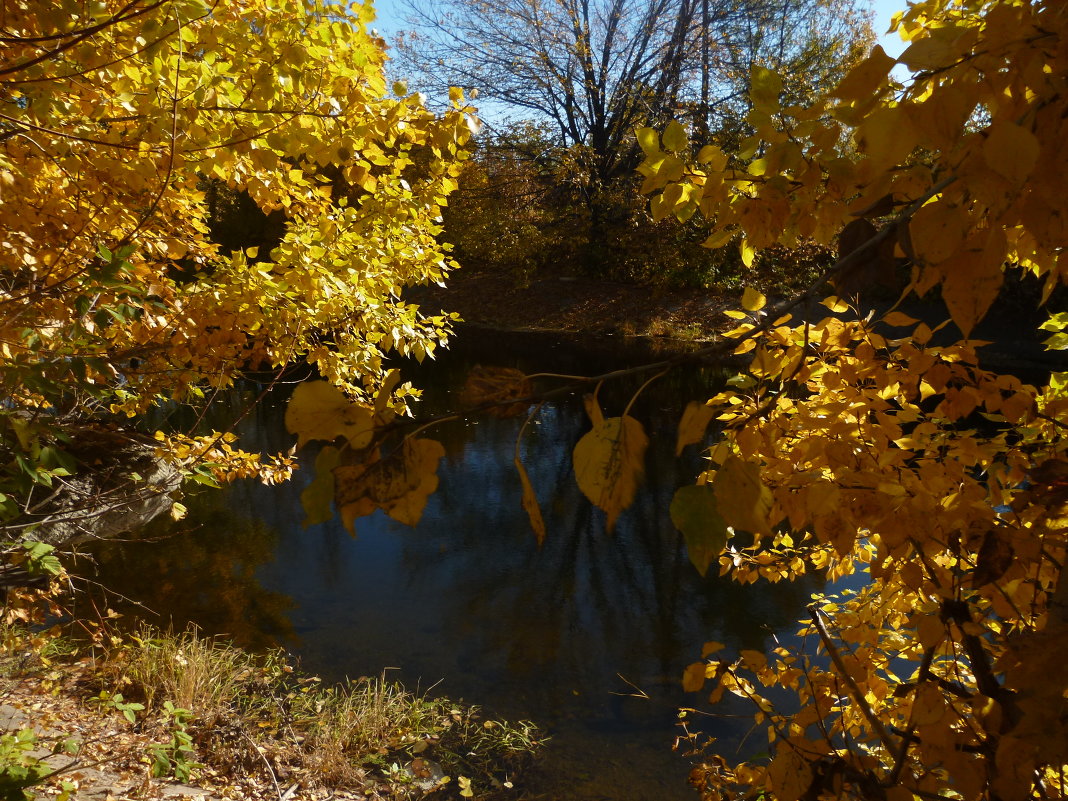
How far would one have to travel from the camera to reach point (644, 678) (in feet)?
14.2

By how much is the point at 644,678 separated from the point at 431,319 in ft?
8.28

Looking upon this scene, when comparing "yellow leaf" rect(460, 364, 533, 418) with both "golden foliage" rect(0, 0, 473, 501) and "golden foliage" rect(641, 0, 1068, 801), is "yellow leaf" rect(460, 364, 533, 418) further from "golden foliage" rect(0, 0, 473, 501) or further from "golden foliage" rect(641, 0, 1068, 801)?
"golden foliage" rect(0, 0, 473, 501)

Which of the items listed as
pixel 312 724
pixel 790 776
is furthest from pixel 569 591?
pixel 790 776

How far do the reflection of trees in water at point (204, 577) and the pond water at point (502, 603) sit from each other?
0.6 inches

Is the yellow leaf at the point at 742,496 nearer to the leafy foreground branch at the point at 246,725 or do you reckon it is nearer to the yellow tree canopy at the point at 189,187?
the yellow tree canopy at the point at 189,187

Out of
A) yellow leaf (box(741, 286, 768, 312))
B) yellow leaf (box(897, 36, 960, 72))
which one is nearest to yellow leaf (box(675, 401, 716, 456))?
yellow leaf (box(897, 36, 960, 72))

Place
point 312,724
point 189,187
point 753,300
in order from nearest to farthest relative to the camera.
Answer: point 753,300
point 189,187
point 312,724

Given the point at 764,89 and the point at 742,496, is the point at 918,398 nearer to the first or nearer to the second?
the point at 764,89

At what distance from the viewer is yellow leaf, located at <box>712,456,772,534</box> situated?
509mm

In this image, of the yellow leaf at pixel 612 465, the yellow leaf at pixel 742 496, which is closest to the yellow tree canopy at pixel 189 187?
the yellow leaf at pixel 612 465

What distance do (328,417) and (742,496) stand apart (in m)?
0.32

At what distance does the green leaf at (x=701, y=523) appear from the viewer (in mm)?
540

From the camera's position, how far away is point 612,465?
1.85 ft

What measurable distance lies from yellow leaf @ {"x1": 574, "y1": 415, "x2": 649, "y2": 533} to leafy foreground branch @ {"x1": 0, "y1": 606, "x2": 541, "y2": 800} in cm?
266
